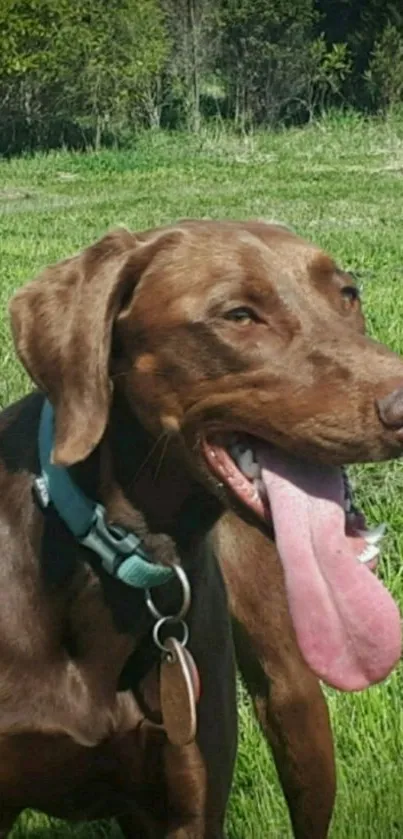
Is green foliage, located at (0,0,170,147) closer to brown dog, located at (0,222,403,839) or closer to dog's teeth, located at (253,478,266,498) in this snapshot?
brown dog, located at (0,222,403,839)

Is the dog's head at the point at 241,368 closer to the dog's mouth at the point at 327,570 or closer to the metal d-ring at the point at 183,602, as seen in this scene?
the dog's mouth at the point at 327,570

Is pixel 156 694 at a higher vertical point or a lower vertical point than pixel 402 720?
higher

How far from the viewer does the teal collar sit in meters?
3.08

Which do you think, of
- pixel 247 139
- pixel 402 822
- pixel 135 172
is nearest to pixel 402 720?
pixel 402 822

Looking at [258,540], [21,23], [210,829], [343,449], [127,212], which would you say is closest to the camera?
[343,449]

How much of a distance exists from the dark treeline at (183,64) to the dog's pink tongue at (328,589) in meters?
26.1

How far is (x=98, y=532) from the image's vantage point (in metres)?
3.09

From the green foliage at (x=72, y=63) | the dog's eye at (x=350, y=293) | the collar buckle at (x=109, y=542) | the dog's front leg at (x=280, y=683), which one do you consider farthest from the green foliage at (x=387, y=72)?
the collar buckle at (x=109, y=542)

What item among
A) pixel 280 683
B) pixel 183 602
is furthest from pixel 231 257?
pixel 280 683

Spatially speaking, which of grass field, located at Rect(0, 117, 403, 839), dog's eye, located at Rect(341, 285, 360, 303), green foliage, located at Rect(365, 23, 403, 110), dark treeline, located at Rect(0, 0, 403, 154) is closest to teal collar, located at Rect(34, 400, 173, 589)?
dog's eye, located at Rect(341, 285, 360, 303)

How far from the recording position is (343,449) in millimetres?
2734

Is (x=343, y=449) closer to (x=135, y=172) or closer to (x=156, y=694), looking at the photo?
(x=156, y=694)

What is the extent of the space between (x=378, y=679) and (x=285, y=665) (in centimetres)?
88

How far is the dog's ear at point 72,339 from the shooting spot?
2.94 meters
